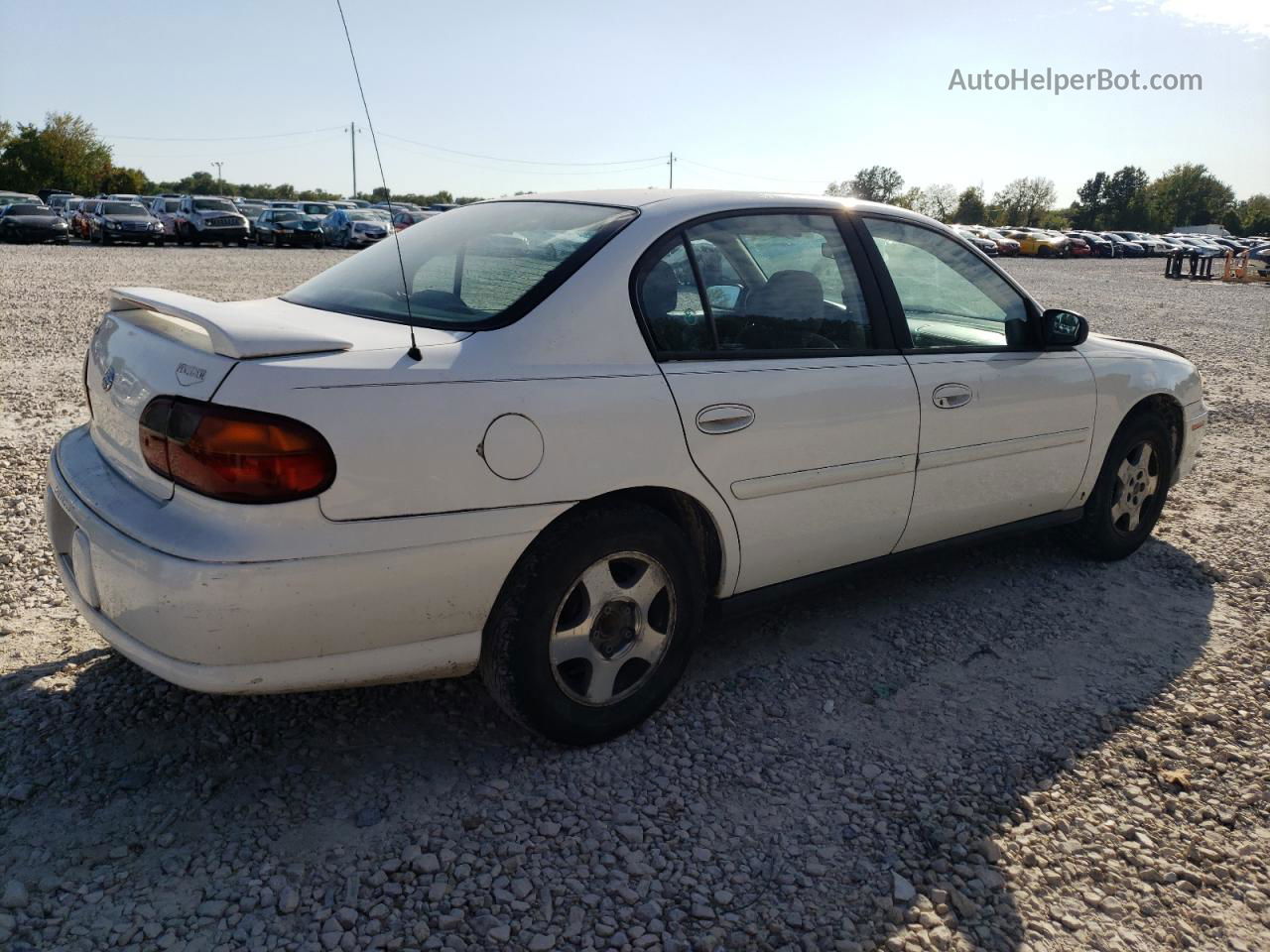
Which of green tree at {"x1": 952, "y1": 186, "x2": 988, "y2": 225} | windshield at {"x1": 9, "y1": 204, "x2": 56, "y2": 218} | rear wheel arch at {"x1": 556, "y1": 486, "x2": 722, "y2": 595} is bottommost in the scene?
rear wheel arch at {"x1": 556, "y1": 486, "x2": 722, "y2": 595}

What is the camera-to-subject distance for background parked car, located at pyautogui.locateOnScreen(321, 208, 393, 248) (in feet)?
116

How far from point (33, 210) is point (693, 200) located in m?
35.0

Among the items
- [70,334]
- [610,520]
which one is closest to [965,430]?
[610,520]

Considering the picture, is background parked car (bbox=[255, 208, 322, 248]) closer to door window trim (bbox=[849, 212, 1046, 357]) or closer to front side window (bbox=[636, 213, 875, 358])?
door window trim (bbox=[849, 212, 1046, 357])

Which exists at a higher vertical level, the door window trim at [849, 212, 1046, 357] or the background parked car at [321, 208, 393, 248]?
the background parked car at [321, 208, 393, 248]

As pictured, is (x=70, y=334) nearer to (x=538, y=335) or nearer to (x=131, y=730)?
(x=131, y=730)

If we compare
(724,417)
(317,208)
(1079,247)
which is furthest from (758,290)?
(1079,247)

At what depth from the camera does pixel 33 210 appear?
31484 millimetres

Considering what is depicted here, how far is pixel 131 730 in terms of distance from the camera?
2928mm

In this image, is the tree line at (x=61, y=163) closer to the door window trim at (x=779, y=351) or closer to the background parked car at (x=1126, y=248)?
the background parked car at (x=1126, y=248)

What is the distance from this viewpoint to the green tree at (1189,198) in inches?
3644

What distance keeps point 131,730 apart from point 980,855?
2403 millimetres

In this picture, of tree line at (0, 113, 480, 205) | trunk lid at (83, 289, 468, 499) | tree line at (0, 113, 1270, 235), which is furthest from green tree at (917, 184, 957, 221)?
trunk lid at (83, 289, 468, 499)

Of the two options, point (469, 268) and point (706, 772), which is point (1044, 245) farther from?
point (706, 772)
